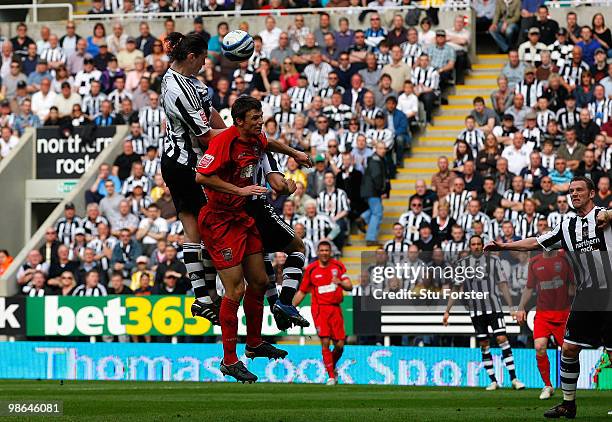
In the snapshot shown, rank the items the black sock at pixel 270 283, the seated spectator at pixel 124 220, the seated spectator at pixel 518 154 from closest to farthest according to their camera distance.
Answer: the black sock at pixel 270 283 < the seated spectator at pixel 518 154 < the seated spectator at pixel 124 220

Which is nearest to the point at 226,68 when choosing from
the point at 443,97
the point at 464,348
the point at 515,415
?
the point at 443,97

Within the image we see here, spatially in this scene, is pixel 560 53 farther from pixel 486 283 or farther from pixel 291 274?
pixel 291 274

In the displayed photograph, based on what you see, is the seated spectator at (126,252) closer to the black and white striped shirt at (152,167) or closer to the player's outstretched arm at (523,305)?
the black and white striped shirt at (152,167)

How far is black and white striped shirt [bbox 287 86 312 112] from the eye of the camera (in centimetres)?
2753

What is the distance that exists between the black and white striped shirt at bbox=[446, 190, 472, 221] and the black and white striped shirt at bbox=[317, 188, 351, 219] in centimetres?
204

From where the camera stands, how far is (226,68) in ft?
96.4

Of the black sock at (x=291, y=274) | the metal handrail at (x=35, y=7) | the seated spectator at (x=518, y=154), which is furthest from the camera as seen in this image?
the metal handrail at (x=35, y=7)

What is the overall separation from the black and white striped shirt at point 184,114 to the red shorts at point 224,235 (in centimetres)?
53

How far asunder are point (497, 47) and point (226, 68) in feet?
19.1

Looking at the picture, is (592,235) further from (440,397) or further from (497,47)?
(497,47)

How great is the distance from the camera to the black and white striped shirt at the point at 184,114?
41.5ft

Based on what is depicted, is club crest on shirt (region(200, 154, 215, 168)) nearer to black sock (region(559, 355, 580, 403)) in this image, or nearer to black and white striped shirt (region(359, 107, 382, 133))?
black sock (region(559, 355, 580, 403))

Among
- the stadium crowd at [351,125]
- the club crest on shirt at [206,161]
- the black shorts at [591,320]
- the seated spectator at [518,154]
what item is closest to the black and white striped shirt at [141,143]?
the stadium crowd at [351,125]

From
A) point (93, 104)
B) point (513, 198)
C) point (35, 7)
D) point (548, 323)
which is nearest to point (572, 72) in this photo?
point (513, 198)
